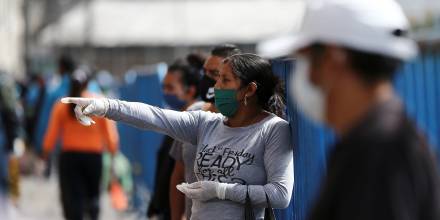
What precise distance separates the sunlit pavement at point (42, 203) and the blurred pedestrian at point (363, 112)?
9265 millimetres

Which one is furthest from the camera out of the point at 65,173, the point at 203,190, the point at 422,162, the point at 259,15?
the point at 259,15

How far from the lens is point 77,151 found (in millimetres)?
10398

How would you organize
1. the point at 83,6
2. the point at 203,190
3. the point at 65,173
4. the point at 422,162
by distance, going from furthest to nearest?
the point at 83,6
the point at 65,173
the point at 203,190
the point at 422,162

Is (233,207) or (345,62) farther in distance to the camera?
(233,207)

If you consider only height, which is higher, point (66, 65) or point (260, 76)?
point (66, 65)

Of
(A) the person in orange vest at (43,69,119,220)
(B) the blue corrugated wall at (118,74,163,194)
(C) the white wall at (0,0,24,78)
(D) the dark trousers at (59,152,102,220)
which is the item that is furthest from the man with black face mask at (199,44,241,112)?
(C) the white wall at (0,0,24,78)

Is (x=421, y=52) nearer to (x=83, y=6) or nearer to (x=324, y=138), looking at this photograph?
(x=324, y=138)

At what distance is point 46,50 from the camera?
118 feet

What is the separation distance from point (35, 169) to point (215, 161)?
16.4 m

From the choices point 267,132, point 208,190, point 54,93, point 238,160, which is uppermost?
point 54,93

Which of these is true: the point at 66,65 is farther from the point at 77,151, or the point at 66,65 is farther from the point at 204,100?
the point at 204,100

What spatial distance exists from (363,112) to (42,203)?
1388 centimetres

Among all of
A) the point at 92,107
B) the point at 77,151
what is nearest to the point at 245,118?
the point at 92,107

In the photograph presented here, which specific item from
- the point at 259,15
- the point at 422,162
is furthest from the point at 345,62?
the point at 259,15
